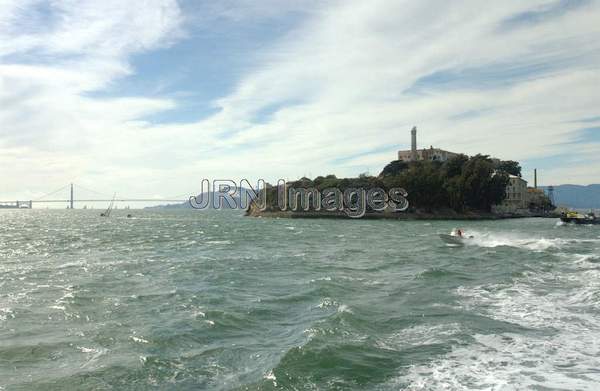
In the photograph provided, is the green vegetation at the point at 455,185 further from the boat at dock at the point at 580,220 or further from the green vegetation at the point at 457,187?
the boat at dock at the point at 580,220

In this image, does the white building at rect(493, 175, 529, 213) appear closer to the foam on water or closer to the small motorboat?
the small motorboat

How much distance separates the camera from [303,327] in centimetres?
1731

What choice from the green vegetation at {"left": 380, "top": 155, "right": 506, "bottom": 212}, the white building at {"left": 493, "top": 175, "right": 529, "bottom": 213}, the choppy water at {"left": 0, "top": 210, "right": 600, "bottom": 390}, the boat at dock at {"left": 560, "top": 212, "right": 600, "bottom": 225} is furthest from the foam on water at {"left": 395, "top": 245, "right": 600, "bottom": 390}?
the white building at {"left": 493, "top": 175, "right": 529, "bottom": 213}

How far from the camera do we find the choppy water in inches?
489

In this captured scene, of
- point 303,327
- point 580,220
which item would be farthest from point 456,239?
point 580,220

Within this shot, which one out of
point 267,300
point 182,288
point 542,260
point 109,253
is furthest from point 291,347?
point 109,253

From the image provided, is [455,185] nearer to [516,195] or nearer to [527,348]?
[516,195]

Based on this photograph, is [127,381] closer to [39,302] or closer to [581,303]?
[39,302]

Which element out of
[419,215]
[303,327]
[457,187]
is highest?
[457,187]

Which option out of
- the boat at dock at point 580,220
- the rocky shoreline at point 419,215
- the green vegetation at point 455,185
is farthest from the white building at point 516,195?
the boat at dock at point 580,220

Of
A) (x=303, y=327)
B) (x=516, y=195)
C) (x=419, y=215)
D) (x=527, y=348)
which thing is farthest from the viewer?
(x=516, y=195)

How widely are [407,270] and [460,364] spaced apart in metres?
18.9

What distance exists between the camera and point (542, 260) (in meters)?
36.2

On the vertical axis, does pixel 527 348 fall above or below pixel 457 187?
below
